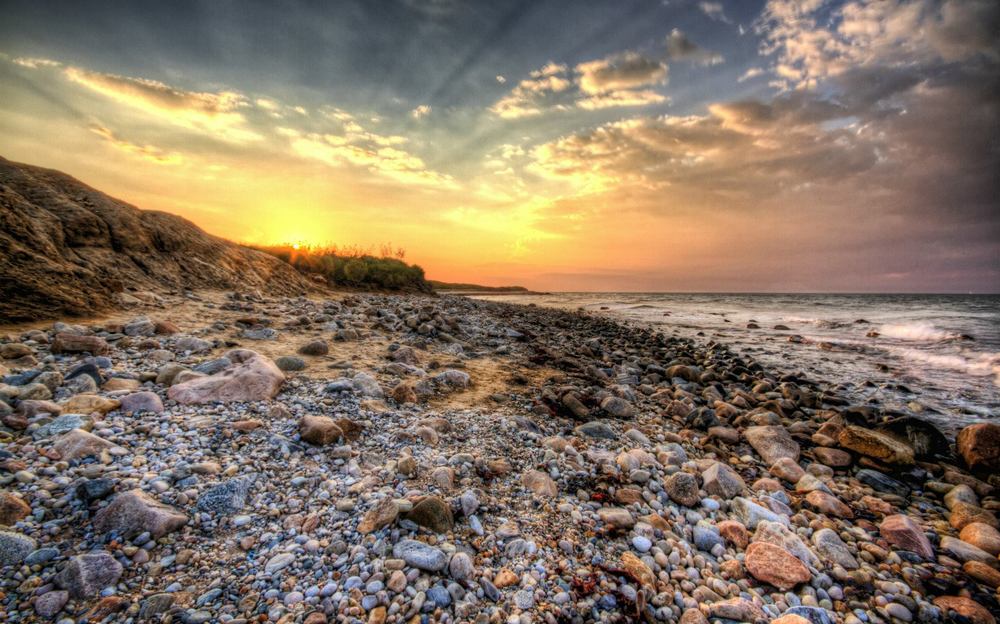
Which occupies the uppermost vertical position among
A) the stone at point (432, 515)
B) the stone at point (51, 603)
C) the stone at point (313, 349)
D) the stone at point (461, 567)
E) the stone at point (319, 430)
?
the stone at point (313, 349)

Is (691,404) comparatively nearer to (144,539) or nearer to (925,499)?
(925,499)

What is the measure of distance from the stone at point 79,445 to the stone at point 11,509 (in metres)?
0.53

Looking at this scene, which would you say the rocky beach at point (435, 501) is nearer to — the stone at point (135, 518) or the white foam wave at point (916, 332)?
the stone at point (135, 518)

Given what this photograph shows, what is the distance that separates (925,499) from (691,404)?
2749 mm

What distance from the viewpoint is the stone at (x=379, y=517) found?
9.13 ft

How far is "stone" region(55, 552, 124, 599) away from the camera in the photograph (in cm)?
202

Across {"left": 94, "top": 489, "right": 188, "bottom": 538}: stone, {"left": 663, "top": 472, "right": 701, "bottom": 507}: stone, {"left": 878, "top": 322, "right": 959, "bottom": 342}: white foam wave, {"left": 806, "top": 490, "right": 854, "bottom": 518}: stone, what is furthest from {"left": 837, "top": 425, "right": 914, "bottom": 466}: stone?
{"left": 878, "top": 322, "right": 959, "bottom": 342}: white foam wave

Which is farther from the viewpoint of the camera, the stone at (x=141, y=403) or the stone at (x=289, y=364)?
the stone at (x=289, y=364)

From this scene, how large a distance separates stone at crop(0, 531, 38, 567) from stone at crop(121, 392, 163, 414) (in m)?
1.72

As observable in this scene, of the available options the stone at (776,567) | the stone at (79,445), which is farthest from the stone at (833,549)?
the stone at (79,445)

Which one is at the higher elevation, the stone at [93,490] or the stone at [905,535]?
the stone at [93,490]

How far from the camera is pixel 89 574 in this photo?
2.09 metres

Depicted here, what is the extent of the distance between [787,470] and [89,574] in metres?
6.18

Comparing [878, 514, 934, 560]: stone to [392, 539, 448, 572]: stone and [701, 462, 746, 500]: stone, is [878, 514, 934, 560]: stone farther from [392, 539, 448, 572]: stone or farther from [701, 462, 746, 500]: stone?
[392, 539, 448, 572]: stone
